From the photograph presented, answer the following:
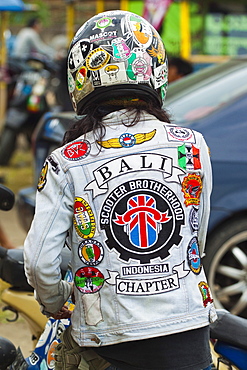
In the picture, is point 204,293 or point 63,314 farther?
point 63,314

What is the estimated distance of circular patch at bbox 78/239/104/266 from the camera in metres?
1.86

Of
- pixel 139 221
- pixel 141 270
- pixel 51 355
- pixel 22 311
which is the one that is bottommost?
pixel 22 311

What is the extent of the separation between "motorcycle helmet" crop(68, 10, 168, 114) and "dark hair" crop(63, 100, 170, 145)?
0.07 ft

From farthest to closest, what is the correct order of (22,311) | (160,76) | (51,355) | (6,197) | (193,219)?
(22,311)
(6,197)
(51,355)
(160,76)
(193,219)

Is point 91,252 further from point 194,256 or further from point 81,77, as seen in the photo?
point 81,77

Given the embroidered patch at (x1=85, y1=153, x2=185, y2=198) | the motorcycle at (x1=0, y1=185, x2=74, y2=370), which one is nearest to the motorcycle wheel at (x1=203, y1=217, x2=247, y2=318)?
the motorcycle at (x1=0, y1=185, x2=74, y2=370)

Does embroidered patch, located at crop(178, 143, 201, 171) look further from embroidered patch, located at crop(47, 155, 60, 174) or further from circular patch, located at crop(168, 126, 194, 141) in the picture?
embroidered patch, located at crop(47, 155, 60, 174)

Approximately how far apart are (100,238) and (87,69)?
0.49 m

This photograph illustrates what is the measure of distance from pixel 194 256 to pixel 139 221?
196 millimetres

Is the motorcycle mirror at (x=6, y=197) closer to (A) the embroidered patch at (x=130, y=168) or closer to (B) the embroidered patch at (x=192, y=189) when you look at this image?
(A) the embroidered patch at (x=130, y=168)

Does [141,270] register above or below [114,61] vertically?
below

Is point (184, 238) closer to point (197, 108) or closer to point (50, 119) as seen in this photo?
point (197, 108)

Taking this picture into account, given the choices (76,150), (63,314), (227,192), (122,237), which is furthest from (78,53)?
(227,192)

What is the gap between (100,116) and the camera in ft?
6.50
